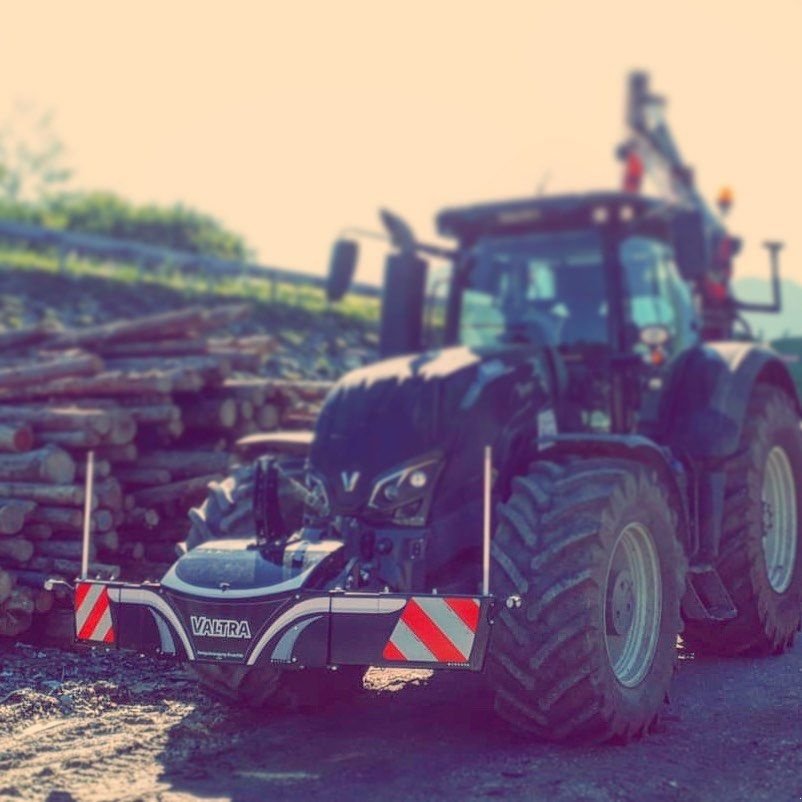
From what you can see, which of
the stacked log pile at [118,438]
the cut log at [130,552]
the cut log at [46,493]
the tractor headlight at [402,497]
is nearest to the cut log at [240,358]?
the stacked log pile at [118,438]

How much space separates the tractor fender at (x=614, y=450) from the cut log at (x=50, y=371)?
439 centimetres

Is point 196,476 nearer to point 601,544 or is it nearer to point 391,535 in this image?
point 391,535

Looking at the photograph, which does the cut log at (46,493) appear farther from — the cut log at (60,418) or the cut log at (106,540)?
the cut log at (60,418)

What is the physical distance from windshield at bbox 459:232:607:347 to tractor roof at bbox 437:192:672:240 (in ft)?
0.24

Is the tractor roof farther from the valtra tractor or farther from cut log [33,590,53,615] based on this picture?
cut log [33,590,53,615]

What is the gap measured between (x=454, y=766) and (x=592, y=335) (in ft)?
10.1

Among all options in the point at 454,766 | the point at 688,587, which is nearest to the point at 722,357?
the point at 688,587

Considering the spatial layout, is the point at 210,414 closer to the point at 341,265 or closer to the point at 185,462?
the point at 185,462

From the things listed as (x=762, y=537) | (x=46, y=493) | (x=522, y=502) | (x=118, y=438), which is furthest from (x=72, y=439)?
(x=762, y=537)

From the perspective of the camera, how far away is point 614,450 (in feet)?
19.3

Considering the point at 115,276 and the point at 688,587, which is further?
the point at 115,276

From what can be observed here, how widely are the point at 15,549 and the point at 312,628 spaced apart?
307 centimetres

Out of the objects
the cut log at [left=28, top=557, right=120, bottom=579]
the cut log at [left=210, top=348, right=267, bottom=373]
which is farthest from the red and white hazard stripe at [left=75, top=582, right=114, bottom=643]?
the cut log at [left=210, top=348, right=267, bottom=373]

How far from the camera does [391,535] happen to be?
18.6ft
